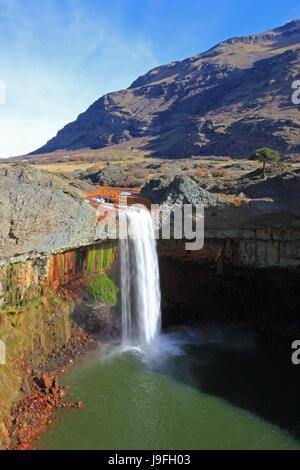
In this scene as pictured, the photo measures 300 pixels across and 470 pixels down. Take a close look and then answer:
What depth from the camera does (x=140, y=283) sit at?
20.6 metres

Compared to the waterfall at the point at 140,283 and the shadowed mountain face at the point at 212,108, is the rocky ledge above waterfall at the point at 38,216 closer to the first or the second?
the waterfall at the point at 140,283

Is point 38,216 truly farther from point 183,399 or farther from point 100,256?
point 183,399

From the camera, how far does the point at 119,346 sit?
19609 mm

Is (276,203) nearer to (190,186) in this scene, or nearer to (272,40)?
(190,186)

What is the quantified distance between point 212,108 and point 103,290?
103 metres

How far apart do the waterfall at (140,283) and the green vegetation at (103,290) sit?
2.05 feet

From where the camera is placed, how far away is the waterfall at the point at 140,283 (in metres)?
19.6

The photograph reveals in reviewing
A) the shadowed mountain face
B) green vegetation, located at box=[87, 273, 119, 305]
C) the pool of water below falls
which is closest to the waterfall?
green vegetation, located at box=[87, 273, 119, 305]

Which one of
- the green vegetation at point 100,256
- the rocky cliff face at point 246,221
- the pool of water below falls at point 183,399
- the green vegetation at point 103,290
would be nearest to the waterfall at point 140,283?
the green vegetation at point 103,290

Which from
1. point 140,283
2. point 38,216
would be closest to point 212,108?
point 140,283

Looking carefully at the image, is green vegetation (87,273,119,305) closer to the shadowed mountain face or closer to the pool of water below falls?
the pool of water below falls

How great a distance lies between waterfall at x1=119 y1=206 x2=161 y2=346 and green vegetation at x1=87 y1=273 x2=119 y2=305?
626mm

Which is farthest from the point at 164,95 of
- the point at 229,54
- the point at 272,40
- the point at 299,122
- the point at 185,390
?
the point at 185,390

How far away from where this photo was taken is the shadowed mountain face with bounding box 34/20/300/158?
78938 mm
